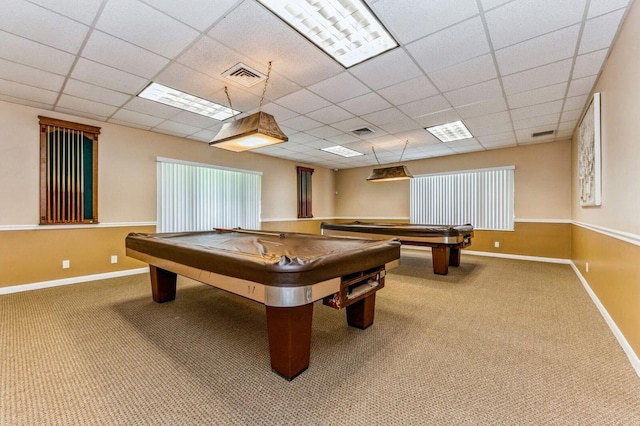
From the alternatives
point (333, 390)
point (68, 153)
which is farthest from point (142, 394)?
point (68, 153)

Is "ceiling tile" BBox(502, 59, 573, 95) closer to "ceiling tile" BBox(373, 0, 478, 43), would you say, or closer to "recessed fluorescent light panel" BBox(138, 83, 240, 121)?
"ceiling tile" BBox(373, 0, 478, 43)

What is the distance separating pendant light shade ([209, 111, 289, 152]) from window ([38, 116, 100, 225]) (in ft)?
8.64

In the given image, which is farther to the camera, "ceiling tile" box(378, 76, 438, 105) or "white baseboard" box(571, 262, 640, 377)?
"ceiling tile" box(378, 76, 438, 105)

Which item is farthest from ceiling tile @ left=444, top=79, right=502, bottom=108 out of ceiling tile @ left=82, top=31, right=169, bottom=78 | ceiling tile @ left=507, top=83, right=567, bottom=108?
ceiling tile @ left=82, top=31, right=169, bottom=78

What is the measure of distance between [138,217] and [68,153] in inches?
51.1

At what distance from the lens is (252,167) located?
6.43 m

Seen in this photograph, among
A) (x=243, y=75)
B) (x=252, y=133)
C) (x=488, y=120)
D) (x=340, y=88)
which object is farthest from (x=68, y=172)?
(x=488, y=120)

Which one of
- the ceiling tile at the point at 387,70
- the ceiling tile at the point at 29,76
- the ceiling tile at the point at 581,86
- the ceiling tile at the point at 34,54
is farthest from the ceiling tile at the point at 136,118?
the ceiling tile at the point at 581,86

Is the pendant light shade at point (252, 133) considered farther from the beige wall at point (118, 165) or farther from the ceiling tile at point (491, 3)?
the beige wall at point (118, 165)

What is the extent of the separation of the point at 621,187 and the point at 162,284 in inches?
174

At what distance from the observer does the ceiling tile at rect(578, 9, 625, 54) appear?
2.00 m

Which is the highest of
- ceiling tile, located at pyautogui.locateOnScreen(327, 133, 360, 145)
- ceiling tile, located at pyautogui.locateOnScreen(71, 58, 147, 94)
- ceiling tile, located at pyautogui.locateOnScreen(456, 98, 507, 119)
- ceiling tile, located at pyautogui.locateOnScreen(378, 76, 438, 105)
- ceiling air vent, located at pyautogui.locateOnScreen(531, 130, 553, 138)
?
ceiling tile, located at pyautogui.locateOnScreen(71, 58, 147, 94)

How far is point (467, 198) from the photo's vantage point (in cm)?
652

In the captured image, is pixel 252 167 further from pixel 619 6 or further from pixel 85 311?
pixel 619 6
